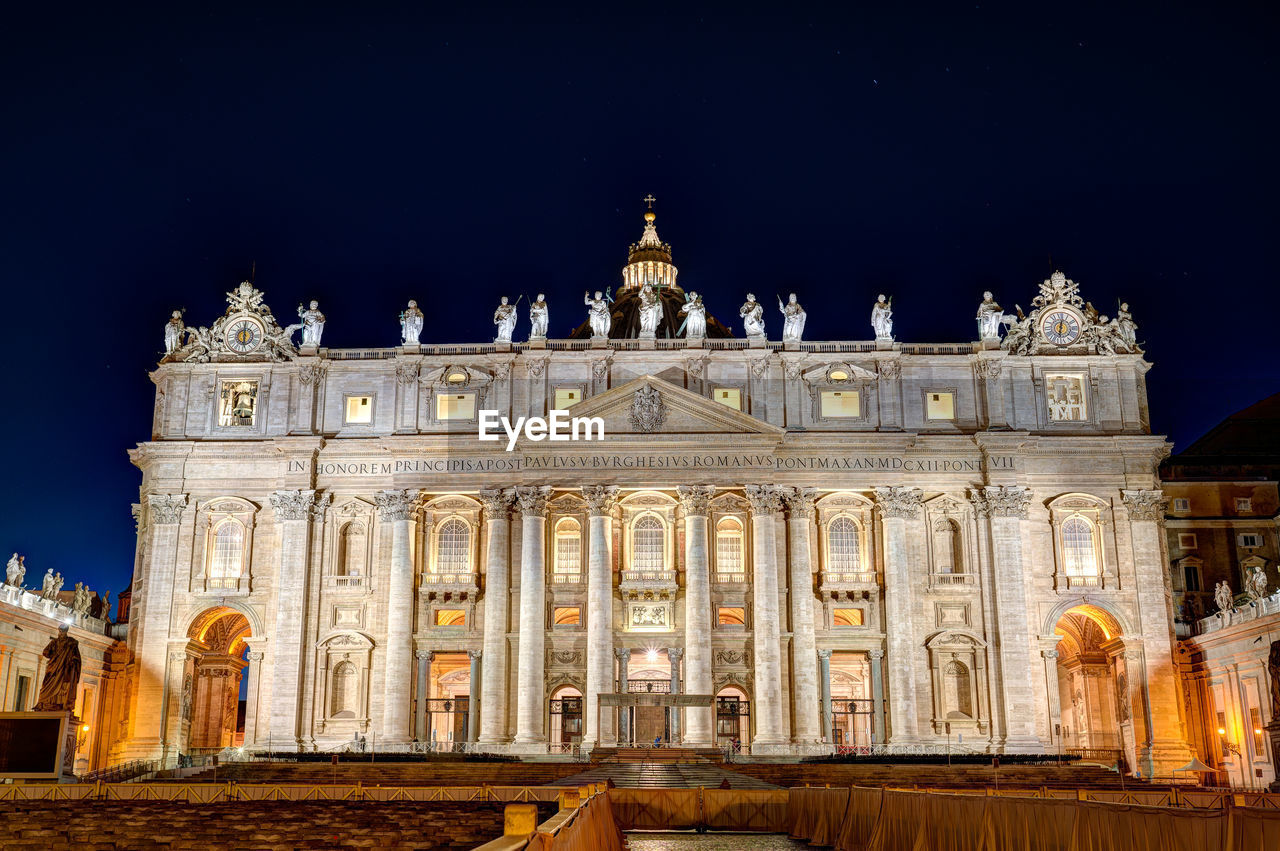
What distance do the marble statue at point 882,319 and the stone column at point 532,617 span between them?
63.6ft

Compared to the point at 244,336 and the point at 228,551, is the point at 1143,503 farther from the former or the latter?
the point at 244,336

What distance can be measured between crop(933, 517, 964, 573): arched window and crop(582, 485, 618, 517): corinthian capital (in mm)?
16795

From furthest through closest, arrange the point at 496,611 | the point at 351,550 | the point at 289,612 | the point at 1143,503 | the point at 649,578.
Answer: the point at 351,550, the point at 1143,503, the point at 649,578, the point at 289,612, the point at 496,611

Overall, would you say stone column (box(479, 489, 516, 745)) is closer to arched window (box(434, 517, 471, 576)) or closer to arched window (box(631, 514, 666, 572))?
arched window (box(434, 517, 471, 576))

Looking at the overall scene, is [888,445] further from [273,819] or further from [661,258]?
[273,819]

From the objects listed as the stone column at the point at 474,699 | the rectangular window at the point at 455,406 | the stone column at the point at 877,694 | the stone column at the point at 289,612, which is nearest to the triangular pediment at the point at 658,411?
the rectangular window at the point at 455,406

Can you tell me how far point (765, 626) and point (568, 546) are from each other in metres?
11.1

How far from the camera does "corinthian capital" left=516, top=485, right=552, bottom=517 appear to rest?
63.1 m

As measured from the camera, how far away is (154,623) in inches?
2475

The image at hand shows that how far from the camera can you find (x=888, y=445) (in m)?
63.8

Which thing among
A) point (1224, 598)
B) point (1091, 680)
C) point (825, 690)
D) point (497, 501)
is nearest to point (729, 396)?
point (497, 501)

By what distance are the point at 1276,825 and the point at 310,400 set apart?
195 feet

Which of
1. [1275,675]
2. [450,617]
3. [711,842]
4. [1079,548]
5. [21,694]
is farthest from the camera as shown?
[1079,548]

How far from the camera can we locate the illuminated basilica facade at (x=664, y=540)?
202 feet
